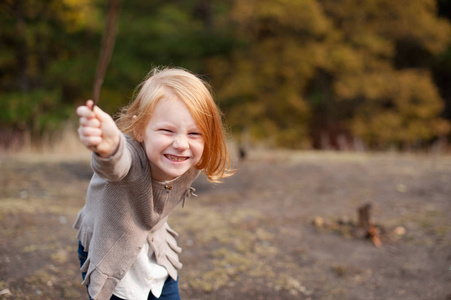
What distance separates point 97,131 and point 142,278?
30.3 inches

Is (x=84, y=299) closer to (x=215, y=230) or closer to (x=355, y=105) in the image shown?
(x=215, y=230)

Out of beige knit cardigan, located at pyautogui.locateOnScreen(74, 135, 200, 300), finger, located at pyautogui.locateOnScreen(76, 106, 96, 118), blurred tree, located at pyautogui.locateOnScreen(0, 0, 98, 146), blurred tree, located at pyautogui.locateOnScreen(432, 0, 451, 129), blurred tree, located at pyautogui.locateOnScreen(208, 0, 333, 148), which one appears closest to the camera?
finger, located at pyautogui.locateOnScreen(76, 106, 96, 118)

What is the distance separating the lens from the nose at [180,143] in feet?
4.68

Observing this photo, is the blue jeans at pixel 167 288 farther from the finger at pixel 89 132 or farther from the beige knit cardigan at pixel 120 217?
the finger at pixel 89 132

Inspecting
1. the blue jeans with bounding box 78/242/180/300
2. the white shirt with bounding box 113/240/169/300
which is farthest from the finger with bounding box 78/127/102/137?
the blue jeans with bounding box 78/242/180/300

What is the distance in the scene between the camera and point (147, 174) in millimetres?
1432

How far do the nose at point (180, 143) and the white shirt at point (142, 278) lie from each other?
47 cm

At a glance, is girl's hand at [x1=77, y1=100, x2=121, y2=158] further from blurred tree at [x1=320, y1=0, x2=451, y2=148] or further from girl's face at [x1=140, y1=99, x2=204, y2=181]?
blurred tree at [x1=320, y1=0, x2=451, y2=148]

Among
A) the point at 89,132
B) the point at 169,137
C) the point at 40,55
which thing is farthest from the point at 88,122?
the point at 40,55

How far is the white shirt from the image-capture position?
160 cm

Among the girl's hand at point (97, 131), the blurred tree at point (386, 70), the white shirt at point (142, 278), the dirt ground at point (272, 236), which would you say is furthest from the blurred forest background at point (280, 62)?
the girl's hand at point (97, 131)

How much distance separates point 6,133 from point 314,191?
665 centimetres

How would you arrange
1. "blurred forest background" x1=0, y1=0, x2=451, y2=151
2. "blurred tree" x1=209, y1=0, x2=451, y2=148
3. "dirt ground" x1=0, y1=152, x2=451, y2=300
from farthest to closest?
1. "blurred tree" x1=209, y1=0, x2=451, y2=148
2. "blurred forest background" x1=0, y1=0, x2=451, y2=151
3. "dirt ground" x1=0, y1=152, x2=451, y2=300

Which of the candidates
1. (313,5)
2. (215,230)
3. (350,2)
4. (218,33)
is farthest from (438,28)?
(215,230)
